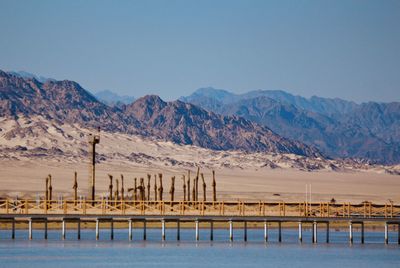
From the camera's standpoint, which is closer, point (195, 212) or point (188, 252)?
point (188, 252)

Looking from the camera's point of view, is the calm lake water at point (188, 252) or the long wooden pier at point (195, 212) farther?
the long wooden pier at point (195, 212)

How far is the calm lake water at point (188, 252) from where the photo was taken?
2788 inches

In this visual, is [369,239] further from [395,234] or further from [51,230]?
[51,230]

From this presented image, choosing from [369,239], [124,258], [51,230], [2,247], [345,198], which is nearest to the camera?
[124,258]

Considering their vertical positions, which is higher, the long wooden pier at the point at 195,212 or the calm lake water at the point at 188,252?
the long wooden pier at the point at 195,212

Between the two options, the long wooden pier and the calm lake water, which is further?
the long wooden pier

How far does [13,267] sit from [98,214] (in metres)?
17.3

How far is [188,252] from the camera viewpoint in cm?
7881

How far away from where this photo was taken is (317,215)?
86500 millimetres

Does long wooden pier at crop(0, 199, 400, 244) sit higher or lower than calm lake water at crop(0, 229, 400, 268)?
higher

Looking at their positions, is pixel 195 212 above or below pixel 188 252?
above

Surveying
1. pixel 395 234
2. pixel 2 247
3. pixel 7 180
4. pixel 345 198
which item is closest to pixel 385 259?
pixel 2 247

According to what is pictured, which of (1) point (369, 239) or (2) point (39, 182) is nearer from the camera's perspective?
(1) point (369, 239)

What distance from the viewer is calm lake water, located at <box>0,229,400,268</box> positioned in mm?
70812
